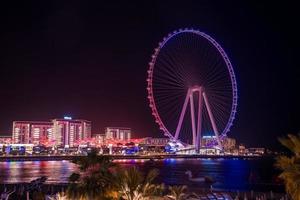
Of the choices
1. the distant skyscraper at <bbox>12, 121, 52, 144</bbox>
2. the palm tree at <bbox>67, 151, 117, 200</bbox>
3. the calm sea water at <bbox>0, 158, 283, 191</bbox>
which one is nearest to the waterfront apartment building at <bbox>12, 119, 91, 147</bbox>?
the distant skyscraper at <bbox>12, 121, 52, 144</bbox>

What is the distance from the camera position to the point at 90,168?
1286 cm

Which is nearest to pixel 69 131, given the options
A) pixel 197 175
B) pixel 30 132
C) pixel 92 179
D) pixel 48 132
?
pixel 48 132

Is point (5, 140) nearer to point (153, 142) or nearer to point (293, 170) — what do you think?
point (153, 142)

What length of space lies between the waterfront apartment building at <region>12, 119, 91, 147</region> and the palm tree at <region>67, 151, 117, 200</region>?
156 meters

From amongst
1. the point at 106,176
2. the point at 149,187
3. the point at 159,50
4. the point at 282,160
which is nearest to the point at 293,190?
the point at 282,160

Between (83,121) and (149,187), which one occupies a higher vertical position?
(83,121)

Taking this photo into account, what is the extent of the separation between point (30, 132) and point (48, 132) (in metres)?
7.20

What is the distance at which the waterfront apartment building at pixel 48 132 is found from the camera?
166 meters

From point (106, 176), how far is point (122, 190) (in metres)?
0.68

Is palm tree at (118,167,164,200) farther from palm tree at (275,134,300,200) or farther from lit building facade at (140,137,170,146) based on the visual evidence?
lit building facade at (140,137,170,146)

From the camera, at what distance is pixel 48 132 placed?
563 feet

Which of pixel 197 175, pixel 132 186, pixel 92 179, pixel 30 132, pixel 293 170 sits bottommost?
pixel 197 175

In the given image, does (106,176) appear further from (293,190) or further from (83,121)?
(83,121)

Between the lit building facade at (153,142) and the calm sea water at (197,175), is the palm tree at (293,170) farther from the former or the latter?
the lit building facade at (153,142)
